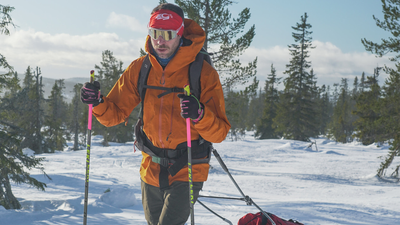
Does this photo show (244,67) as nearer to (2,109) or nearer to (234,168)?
(234,168)

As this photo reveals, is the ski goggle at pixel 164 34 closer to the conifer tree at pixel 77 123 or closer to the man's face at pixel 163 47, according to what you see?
the man's face at pixel 163 47

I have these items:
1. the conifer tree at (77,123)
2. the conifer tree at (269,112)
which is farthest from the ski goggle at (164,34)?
the conifer tree at (269,112)

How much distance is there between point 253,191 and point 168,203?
7.43 metres

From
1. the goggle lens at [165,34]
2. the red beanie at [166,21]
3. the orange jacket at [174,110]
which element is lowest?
the orange jacket at [174,110]

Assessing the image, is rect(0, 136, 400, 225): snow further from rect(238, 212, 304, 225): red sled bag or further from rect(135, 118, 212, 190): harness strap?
rect(135, 118, 212, 190): harness strap

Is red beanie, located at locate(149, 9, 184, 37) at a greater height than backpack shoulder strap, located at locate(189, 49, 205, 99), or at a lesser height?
greater

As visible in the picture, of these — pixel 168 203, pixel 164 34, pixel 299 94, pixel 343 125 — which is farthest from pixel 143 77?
pixel 343 125

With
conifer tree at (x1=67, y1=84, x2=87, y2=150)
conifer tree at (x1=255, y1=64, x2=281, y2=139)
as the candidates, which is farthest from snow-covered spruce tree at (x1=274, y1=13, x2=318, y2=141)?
conifer tree at (x1=67, y1=84, x2=87, y2=150)

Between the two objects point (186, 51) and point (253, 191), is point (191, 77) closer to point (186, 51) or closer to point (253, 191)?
point (186, 51)

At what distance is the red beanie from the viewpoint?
245 centimetres

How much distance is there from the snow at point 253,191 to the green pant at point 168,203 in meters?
2.38

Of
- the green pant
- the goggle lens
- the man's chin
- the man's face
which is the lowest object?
the green pant

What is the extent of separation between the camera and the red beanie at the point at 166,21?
2.45m

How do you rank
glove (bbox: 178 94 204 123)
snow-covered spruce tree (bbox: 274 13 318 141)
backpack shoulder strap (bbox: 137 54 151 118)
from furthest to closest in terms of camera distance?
snow-covered spruce tree (bbox: 274 13 318 141)
backpack shoulder strap (bbox: 137 54 151 118)
glove (bbox: 178 94 204 123)
